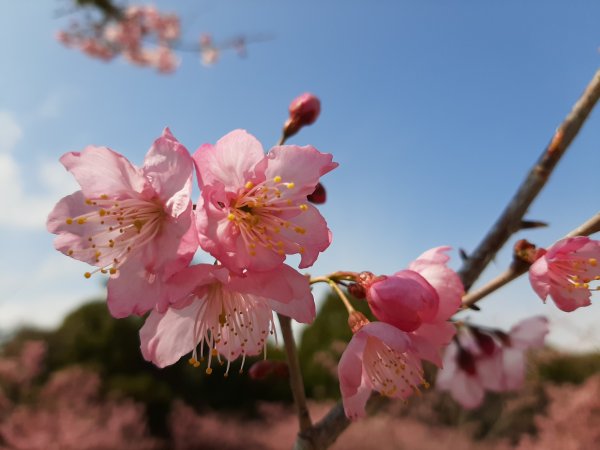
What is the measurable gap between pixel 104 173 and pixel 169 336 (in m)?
0.26

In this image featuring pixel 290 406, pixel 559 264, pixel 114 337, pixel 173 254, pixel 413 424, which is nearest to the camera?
pixel 173 254

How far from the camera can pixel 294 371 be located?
0.84 m

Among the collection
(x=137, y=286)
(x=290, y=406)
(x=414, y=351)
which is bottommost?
(x=290, y=406)

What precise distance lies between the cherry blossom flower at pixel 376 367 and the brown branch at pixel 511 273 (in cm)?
14

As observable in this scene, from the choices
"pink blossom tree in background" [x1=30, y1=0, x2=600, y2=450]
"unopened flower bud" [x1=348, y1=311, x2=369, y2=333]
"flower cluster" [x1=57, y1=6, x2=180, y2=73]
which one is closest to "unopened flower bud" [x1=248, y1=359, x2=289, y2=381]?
"pink blossom tree in background" [x1=30, y1=0, x2=600, y2=450]

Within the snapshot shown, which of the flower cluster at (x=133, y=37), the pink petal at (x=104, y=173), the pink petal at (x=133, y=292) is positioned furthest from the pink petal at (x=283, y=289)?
the flower cluster at (x=133, y=37)

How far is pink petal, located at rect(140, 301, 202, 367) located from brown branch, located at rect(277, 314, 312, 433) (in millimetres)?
138

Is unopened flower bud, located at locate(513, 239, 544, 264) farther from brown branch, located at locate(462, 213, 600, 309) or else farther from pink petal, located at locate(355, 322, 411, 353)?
pink petal, located at locate(355, 322, 411, 353)

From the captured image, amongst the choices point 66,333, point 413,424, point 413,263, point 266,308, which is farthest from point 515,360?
point 66,333

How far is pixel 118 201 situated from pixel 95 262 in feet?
0.32

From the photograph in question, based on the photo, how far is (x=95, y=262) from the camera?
2.45ft

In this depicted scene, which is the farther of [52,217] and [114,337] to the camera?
[114,337]

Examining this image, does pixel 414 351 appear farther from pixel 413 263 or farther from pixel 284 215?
pixel 284 215

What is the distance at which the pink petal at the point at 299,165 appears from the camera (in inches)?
26.3
